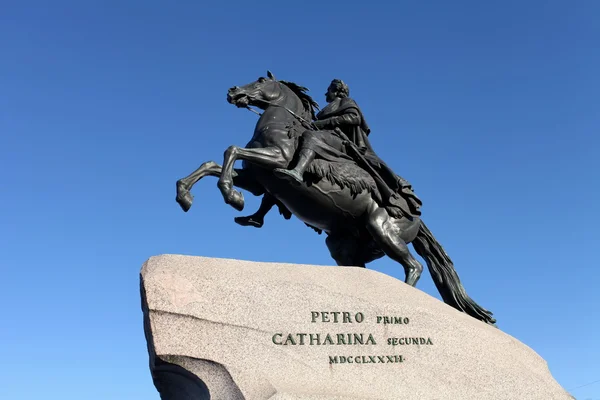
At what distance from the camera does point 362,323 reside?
610 centimetres

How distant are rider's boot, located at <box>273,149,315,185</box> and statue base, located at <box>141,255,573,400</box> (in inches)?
52.8

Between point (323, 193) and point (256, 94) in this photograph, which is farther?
point (256, 94)

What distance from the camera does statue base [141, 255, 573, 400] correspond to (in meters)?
5.38

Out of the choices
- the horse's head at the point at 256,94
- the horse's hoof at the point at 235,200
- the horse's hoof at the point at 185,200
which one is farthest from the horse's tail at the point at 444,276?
the horse's hoof at the point at 185,200

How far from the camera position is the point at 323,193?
7.74 meters

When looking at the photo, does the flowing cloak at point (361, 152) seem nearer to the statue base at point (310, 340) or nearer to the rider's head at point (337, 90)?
the rider's head at point (337, 90)

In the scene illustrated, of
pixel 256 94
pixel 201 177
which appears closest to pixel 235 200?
pixel 201 177

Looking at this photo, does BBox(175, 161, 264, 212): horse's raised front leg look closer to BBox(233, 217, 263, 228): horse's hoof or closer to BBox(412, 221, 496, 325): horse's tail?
BBox(233, 217, 263, 228): horse's hoof

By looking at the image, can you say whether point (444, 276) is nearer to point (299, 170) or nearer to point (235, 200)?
point (299, 170)

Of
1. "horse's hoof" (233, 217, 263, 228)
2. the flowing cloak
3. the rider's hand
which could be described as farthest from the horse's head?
"horse's hoof" (233, 217, 263, 228)

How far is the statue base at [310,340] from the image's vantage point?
17.6 ft

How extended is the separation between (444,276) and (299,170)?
265 centimetres

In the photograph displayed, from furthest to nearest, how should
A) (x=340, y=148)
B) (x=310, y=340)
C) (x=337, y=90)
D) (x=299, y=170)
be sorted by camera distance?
(x=337, y=90)
(x=340, y=148)
(x=299, y=170)
(x=310, y=340)

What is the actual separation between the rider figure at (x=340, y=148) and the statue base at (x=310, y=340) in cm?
168
